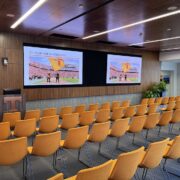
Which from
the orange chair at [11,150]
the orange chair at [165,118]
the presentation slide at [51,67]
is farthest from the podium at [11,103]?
the orange chair at [165,118]

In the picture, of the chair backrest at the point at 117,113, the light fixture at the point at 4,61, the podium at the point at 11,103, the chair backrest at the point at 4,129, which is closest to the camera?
the chair backrest at the point at 4,129

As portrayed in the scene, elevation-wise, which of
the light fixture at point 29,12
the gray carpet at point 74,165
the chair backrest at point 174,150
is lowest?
the gray carpet at point 74,165

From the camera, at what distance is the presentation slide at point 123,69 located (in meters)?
11.7

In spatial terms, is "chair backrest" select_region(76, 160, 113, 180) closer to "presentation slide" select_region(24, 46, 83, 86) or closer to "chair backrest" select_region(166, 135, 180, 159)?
"chair backrest" select_region(166, 135, 180, 159)

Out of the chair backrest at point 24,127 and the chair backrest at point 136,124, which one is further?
the chair backrest at point 136,124

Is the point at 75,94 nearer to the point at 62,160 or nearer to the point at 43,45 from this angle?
the point at 43,45

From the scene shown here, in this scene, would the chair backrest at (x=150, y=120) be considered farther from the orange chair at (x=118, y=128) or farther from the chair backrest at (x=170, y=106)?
the chair backrest at (x=170, y=106)

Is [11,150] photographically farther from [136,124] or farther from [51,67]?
[51,67]

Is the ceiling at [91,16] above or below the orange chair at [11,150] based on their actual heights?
above

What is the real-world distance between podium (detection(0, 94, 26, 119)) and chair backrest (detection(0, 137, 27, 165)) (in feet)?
14.0

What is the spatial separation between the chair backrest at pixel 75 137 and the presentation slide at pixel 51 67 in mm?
5414

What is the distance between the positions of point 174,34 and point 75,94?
5078mm

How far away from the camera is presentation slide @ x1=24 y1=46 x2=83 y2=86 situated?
29.5 ft

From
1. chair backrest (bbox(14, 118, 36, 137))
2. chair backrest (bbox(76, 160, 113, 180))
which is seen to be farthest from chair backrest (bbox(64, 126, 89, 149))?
chair backrest (bbox(76, 160, 113, 180))
